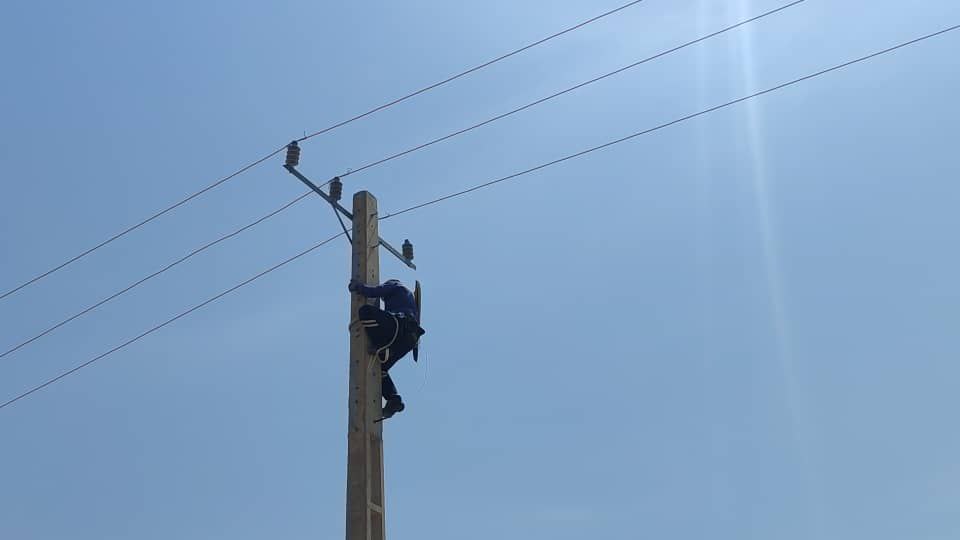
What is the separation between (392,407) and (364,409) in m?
0.24

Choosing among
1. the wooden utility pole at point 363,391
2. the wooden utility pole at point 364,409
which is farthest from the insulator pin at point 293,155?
the wooden utility pole at point 364,409

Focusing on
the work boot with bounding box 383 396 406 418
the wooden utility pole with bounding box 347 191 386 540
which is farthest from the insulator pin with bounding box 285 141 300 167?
the work boot with bounding box 383 396 406 418

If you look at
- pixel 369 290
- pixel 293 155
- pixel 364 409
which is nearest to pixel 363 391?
pixel 364 409

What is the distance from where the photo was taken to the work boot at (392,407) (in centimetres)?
909

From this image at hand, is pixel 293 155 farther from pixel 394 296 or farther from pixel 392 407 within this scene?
pixel 392 407

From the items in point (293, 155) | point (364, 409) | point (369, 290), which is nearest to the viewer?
point (364, 409)

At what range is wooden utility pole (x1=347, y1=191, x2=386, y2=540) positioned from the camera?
336 inches

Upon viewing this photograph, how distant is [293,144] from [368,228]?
1013 millimetres

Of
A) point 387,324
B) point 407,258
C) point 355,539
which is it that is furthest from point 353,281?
point 355,539

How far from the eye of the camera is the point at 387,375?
934 centimetres

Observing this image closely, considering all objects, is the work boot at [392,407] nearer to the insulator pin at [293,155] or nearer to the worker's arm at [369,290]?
the worker's arm at [369,290]

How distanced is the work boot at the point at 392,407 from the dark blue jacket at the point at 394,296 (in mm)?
651

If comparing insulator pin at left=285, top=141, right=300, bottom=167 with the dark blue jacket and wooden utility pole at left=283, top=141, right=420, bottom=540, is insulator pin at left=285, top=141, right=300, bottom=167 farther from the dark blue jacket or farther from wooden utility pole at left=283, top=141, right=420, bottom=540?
the dark blue jacket

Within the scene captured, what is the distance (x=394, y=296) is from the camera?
31.2 feet
